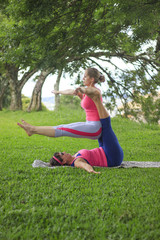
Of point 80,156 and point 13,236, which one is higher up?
point 80,156

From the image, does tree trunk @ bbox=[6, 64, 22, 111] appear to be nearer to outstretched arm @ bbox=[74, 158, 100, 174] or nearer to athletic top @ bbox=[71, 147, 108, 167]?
athletic top @ bbox=[71, 147, 108, 167]

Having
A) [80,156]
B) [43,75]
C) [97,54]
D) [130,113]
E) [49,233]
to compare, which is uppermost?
[97,54]

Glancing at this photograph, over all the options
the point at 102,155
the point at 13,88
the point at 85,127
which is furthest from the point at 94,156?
the point at 13,88

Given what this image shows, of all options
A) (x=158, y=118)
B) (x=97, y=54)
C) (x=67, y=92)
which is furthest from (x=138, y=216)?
(x=97, y=54)

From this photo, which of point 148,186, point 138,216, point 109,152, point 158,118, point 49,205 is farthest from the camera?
point 158,118

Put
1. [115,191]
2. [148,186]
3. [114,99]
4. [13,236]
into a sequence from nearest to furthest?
[13,236], [115,191], [148,186], [114,99]

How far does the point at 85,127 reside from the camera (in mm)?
4277

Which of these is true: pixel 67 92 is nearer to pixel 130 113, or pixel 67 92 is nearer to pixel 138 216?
pixel 138 216

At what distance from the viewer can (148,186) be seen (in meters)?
3.75

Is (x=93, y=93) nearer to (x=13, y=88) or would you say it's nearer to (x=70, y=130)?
(x=70, y=130)

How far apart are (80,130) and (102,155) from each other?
1.04m

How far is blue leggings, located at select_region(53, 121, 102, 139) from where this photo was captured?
4.13 metres

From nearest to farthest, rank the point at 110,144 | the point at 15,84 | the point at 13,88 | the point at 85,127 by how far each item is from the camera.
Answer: the point at 85,127
the point at 110,144
the point at 13,88
the point at 15,84

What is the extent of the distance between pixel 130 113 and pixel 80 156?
31.3 feet
